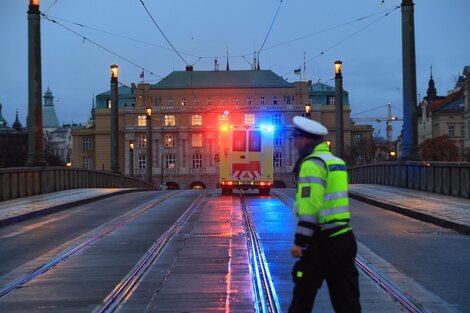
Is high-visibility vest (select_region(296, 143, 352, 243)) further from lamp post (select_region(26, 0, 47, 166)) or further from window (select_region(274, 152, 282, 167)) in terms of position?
window (select_region(274, 152, 282, 167))

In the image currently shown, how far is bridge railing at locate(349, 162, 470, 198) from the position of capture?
19859 millimetres

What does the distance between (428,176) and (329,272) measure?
1919 centimetres

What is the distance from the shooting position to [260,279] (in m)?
8.33

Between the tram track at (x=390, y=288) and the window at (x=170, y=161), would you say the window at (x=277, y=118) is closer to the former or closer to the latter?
the window at (x=170, y=161)

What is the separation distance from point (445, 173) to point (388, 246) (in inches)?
417

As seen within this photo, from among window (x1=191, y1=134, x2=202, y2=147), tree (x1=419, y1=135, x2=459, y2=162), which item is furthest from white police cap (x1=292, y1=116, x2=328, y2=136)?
window (x1=191, y1=134, x2=202, y2=147)

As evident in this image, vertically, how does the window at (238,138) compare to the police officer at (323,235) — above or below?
above

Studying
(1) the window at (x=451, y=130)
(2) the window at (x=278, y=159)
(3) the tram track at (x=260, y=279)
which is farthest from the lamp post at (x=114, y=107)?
(1) the window at (x=451, y=130)

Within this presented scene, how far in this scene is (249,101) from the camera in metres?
104

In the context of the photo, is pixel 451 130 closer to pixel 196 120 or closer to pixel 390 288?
pixel 196 120

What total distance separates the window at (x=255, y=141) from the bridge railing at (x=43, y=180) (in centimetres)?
837

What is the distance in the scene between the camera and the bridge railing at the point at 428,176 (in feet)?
65.2

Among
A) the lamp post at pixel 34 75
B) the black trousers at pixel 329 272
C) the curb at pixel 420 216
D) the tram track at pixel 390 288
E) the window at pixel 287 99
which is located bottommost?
the tram track at pixel 390 288

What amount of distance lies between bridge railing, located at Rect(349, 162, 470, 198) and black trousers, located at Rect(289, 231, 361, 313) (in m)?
15.4
